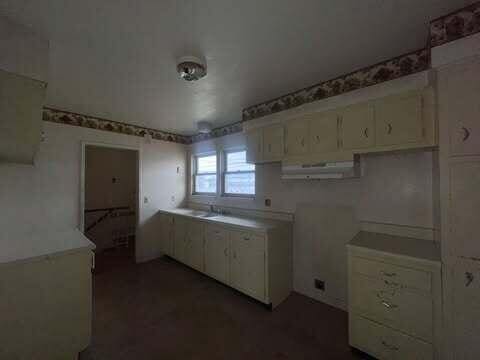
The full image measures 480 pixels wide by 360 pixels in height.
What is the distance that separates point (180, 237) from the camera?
3604 mm

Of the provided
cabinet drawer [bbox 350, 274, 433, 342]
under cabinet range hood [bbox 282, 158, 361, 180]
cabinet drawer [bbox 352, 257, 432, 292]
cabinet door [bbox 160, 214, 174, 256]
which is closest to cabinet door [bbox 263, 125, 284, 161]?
under cabinet range hood [bbox 282, 158, 361, 180]

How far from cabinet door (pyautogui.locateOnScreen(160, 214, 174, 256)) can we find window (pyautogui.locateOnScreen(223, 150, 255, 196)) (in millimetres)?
1229

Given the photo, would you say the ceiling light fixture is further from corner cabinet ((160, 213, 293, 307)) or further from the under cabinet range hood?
corner cabinet ((160, 213, 293, 307))

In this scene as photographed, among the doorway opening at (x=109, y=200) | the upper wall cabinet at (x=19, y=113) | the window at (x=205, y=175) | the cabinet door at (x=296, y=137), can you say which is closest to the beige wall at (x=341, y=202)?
the cabinet door at (x=296, y=137)

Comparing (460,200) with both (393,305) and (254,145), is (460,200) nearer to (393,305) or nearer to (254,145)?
(393,305)

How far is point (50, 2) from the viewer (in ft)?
4.00

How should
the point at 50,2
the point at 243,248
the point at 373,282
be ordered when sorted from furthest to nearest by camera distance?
the point at 243,248 < the point at 373,282 < the point at 50,2

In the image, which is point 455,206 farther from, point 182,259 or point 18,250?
point 182,259

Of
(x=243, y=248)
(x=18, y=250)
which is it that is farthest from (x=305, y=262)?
(x=18, y=250)

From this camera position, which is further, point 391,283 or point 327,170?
point 327,170

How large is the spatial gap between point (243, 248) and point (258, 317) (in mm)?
750

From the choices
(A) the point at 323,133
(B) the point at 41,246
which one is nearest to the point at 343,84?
(A) the point at 323,133

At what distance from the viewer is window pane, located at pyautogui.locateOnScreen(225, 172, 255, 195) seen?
133 inches

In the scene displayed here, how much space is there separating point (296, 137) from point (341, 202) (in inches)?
36.2
